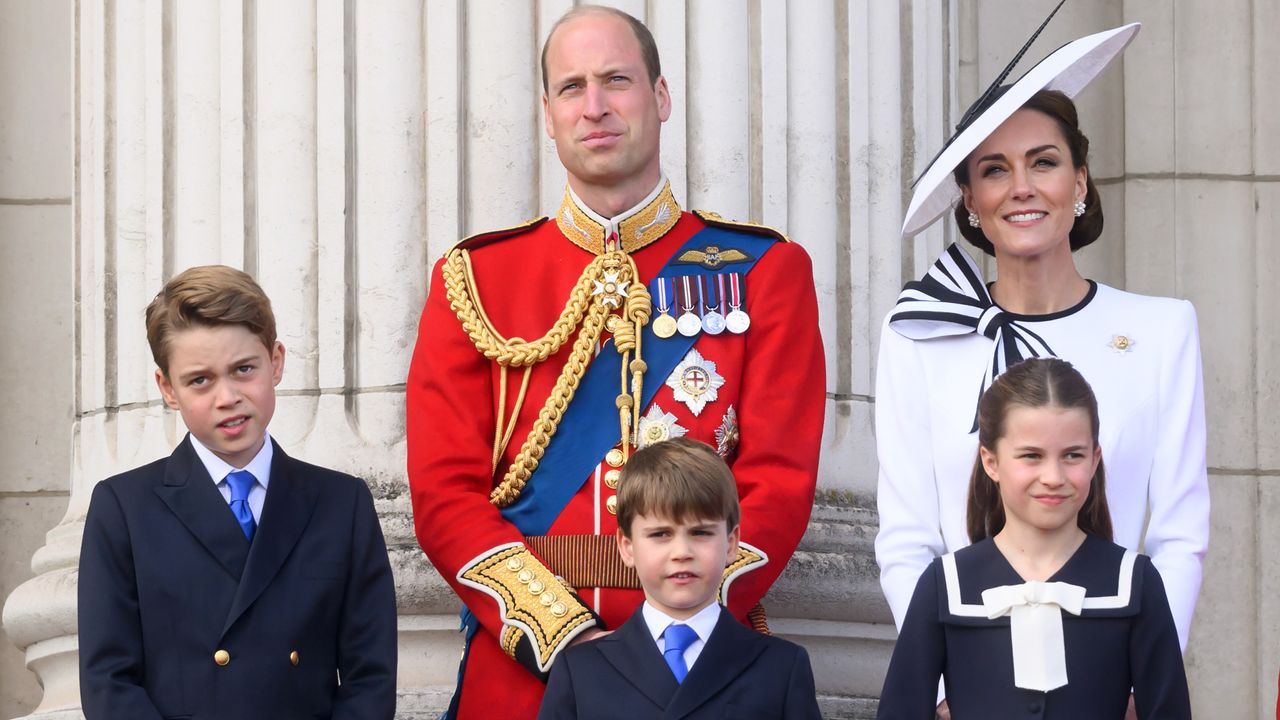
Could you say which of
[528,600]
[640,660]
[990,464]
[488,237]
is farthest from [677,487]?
[488,237]

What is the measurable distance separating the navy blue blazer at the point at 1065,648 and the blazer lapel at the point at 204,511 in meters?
1.25

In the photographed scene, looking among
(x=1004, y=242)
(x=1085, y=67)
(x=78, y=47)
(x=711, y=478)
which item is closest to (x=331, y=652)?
(x=711, y=478)

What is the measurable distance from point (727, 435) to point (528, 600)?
57 cm

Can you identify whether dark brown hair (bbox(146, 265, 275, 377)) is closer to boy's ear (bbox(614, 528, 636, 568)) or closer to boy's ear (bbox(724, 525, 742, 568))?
boy's ear (bbox(614, 528, 636, 568))

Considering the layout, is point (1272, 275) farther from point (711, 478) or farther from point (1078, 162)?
point (711, 478)

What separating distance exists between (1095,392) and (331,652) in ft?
5.21

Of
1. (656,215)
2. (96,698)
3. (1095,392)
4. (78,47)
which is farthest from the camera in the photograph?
(78,47)

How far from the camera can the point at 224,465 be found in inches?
165

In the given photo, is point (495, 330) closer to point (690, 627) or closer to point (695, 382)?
point (695, 382)

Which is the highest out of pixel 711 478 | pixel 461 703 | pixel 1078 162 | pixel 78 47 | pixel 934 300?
pixel 78 47

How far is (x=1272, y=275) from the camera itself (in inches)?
280

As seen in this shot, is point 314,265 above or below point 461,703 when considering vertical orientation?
above

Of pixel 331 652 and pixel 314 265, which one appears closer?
pixel 331 652

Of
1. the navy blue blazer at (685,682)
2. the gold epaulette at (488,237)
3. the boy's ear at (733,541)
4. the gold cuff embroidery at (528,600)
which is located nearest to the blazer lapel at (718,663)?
the navy blue blazer at (685,682)
